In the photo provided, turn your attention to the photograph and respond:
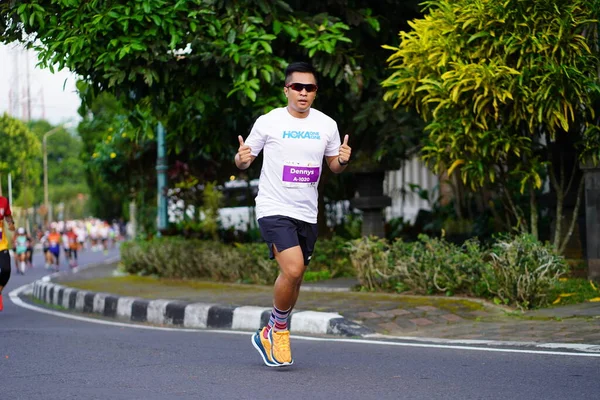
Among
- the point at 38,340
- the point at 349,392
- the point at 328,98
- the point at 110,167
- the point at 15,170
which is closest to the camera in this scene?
the point at 349,392

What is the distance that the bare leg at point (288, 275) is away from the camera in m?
6.11

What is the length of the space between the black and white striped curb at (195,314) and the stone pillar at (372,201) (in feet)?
12.4

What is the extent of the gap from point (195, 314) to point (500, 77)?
3.84 m

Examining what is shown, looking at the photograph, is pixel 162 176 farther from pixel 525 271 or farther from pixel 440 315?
pixel 525 271

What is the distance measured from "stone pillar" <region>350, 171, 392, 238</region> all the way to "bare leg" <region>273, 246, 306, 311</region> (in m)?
7.86

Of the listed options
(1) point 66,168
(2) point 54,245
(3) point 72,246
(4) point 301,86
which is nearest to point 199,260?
(4) point 301,86

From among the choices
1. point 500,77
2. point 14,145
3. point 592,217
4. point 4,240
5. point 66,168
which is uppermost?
point 66,168

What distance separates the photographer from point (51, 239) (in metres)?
29.3

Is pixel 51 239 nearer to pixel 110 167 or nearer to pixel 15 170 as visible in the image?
pixel 110 167

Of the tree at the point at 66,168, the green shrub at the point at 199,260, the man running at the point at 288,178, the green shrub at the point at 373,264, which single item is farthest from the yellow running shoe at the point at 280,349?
the tree at the point at 66,168

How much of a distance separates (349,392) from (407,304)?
4.52 m

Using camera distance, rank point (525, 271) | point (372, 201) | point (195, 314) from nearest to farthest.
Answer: point (525, 271) < point (195, 314) < point (372, 201)

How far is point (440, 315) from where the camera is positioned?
9141 mm

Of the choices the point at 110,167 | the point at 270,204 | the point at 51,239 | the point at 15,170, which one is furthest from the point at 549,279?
the point at 15,170
